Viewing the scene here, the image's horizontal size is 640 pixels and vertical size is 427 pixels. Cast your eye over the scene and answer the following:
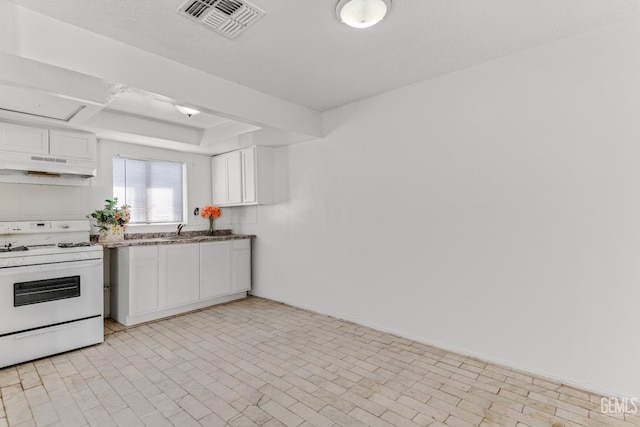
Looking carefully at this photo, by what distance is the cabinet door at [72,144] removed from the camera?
3.35 meters

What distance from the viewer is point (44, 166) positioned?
3285 millimetres

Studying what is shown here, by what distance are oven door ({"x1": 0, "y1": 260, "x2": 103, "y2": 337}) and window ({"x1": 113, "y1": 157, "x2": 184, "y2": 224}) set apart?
134 cm

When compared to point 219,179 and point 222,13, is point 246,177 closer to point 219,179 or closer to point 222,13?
point 219,179

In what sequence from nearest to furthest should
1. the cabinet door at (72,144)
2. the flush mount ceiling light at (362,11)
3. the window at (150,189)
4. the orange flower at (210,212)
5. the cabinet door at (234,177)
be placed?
the flush mount ceiling light at (362,11) < the cabinet door at (72,144) < the window at (150,189) < the cabinet door at (234,177) < the orange flower at (210,212)

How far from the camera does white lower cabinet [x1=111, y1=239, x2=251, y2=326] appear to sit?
3756mm

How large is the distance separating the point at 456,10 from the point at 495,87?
94 cm

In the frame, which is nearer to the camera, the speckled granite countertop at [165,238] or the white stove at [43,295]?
the white stove at [43,295]

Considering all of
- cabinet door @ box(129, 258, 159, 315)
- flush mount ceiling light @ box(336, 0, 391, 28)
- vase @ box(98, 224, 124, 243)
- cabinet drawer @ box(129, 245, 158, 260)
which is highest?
flush mount ceiling light @ box(336, 0, 391, 28)

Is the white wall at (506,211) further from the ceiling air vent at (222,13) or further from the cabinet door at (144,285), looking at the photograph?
the cabinet door at (144,285)

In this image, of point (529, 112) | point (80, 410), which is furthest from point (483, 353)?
point (80, 410)

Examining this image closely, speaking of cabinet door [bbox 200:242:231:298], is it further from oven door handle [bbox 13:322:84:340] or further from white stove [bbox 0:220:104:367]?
oven door handle [bbox 13:322:84:340]

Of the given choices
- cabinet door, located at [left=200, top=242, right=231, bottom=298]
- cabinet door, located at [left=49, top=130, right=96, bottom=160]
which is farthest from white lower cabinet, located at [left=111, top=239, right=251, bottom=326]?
cabinet door, located at [left=49, top=130, right=96, bottom=160]

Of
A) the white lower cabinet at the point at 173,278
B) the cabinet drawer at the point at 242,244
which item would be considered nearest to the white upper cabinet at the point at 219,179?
the cabinet drawer at the point at 242,244

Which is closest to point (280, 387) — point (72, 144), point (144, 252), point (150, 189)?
point (144, 252)
